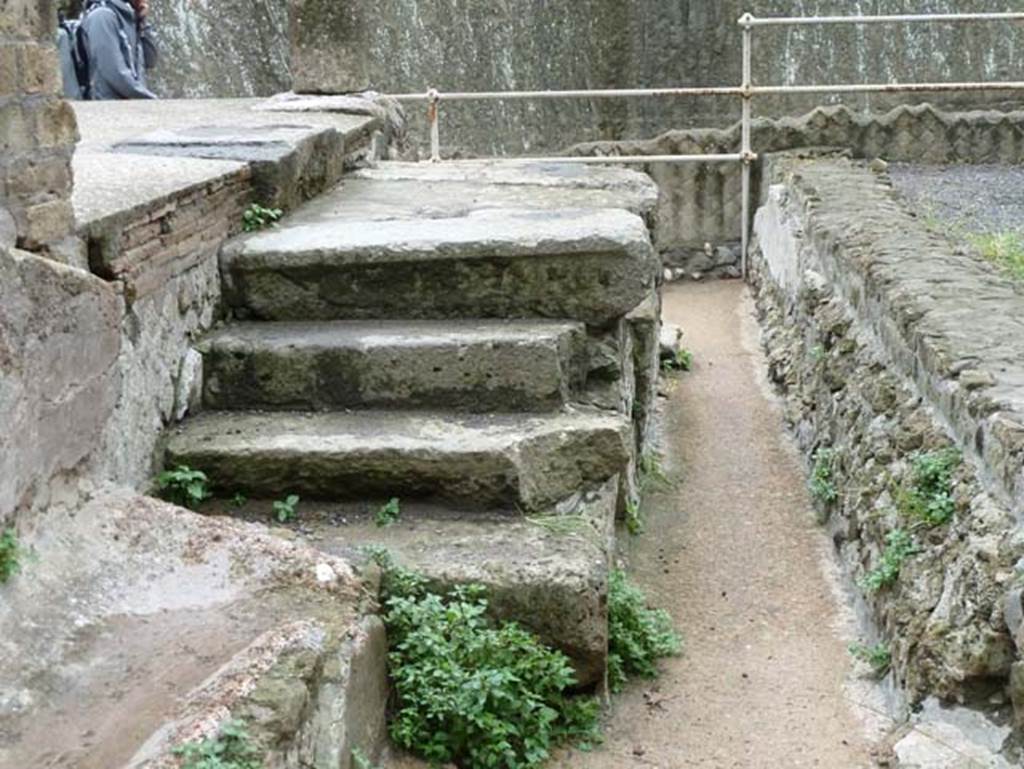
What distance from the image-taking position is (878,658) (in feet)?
12.6

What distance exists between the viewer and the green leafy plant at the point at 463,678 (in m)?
3.19

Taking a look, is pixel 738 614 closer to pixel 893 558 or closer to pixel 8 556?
pixel 893 558

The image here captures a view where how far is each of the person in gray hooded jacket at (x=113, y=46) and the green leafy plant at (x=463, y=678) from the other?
568 centimetres

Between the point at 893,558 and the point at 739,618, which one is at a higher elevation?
the point at 893,558

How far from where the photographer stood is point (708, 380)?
7.58 metres

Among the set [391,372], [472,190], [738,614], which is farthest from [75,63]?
[738,614]

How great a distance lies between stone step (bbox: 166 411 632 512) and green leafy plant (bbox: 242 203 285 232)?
2.91 feet

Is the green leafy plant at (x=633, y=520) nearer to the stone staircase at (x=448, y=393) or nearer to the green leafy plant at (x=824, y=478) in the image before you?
the stone staircase at (x=448, y=393)

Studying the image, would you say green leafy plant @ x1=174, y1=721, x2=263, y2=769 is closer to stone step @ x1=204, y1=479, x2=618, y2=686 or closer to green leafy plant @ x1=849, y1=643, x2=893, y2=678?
stone step @ x1=204, y1=479, x2=618, y2=686

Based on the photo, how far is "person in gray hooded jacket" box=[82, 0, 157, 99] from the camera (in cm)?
815

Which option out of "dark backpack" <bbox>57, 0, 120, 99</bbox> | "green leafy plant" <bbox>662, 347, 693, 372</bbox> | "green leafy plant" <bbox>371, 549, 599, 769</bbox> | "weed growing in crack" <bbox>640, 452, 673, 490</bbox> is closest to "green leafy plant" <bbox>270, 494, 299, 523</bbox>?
"green leafy plant" <bbox>371, 549, 599, 769</bbox>

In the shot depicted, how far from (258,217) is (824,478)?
7.08ft

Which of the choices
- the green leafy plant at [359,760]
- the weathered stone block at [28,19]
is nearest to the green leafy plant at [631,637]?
the green leafy plant at [359,760]

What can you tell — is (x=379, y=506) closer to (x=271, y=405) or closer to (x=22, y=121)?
(x=271, y=405)
